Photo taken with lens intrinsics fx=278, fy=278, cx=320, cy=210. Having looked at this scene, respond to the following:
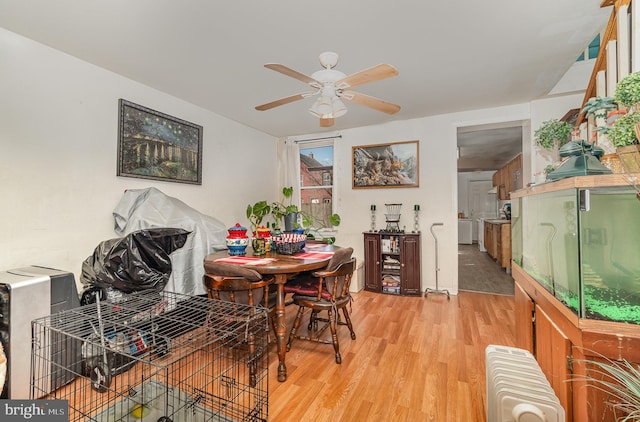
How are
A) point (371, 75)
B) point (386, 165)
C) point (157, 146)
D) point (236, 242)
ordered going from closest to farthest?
point (371, 75) < point (236, 242) < point (157, 146) < point (386, 165)

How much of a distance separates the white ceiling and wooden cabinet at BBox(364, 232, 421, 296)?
2.03m

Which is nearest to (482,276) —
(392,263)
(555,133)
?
(392,263)

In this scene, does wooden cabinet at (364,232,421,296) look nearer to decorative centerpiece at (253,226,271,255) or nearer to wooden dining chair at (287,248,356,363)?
wooden dining chair at (287,248,356,363)

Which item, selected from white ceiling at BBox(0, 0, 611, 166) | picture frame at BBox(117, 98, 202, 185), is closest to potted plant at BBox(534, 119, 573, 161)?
white ceiling at BBox(0, 0, 611, 166)

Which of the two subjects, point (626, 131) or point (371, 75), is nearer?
point (626, 131)

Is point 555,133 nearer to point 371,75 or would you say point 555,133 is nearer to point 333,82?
point 371,75

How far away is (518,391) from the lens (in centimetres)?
124

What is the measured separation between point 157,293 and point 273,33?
216 centimetres

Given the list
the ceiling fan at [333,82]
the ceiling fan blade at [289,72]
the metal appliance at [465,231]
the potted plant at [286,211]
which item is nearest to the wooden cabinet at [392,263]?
the potted plant at [286,211]

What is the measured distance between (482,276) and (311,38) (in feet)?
15.8

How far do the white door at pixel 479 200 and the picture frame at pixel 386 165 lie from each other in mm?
6010

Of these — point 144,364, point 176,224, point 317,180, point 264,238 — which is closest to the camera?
point 144,364

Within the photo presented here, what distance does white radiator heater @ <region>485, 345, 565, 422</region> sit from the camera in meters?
1.12

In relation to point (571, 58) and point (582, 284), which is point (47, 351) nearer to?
point (582, 284)
